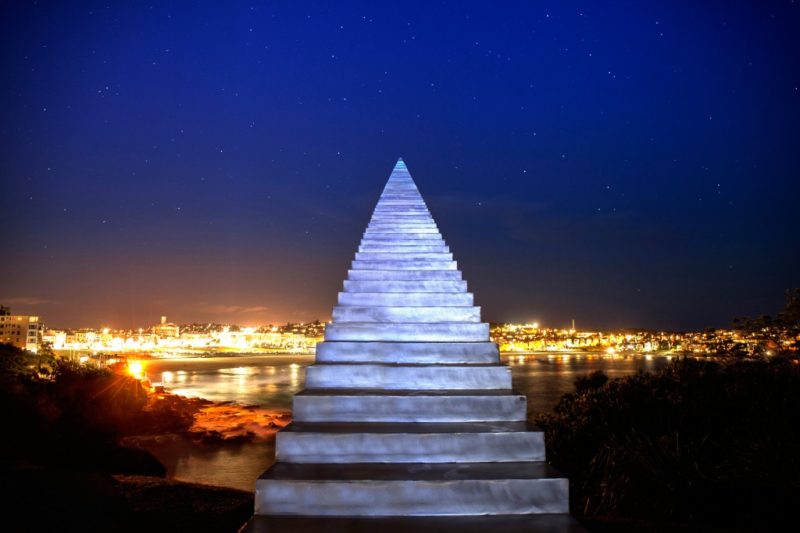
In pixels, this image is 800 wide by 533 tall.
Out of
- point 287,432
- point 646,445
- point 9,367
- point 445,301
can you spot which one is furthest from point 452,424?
point 9,367

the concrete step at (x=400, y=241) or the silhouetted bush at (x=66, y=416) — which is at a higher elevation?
the concrete step at (x=400, y=241)

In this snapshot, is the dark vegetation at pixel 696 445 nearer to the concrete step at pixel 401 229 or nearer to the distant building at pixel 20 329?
the concrete step at pixel 401 229

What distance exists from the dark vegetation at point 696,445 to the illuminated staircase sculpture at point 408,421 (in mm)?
3554

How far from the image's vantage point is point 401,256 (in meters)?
7.41

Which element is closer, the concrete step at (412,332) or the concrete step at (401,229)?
the concrete step at (412,332)

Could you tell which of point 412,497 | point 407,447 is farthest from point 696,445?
point 412,497

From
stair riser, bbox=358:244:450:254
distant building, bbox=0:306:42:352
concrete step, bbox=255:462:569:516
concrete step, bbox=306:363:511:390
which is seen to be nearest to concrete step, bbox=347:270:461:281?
stair riser, bbox=358:244:450:254

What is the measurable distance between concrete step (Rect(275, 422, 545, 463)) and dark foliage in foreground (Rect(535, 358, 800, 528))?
460cm

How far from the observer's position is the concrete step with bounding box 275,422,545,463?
4242mm

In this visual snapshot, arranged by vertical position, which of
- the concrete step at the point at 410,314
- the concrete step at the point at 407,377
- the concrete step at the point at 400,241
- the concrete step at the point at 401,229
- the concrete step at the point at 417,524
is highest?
the concrete step at the point at 401,229

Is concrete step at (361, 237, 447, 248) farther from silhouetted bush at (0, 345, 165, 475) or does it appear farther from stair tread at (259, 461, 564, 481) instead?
silhouetted bush at (0, 345, 165, 475)

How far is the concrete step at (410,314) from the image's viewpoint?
6.25 m

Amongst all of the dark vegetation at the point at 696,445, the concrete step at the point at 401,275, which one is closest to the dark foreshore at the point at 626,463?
the dark vegetation at the point at 696,445

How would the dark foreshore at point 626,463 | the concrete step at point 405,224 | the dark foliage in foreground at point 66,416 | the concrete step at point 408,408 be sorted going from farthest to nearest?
1. the dark foliage in foreground at point 66,416
2. the concrete step at point 405,224
3. the dark foreshore at point 626,463
4. the concrete step at point 408,408
